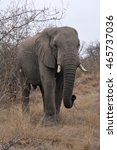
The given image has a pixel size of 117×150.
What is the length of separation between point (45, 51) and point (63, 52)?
0.92m

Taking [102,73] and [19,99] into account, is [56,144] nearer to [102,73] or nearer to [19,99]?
[102,73]

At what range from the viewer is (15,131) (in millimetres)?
7996

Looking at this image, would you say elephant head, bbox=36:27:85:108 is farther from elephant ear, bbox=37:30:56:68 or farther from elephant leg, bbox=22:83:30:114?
elephant leg, bbox=22:83:30:114

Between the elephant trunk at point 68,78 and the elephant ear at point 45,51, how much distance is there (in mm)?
842

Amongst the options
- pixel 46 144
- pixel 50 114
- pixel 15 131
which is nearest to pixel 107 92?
pixel 46 144

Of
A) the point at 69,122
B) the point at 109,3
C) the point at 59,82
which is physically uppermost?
the point at 109,3

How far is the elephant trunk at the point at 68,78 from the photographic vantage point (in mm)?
8481


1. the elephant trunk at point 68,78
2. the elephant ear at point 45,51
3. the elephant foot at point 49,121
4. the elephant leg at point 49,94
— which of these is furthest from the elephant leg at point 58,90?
the elephant trunk at point 68,78

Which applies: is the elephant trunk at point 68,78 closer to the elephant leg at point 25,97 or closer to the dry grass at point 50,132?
the dry grass at point 50,132

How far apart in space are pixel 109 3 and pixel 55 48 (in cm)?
410

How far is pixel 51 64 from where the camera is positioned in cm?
959

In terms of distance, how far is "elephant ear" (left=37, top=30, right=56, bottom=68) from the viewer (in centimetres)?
961

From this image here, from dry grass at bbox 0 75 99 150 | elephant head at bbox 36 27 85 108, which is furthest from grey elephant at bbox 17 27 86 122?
dry grass at bbox 0 75 99 150

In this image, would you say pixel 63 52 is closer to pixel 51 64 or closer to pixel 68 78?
pixel 68 78
